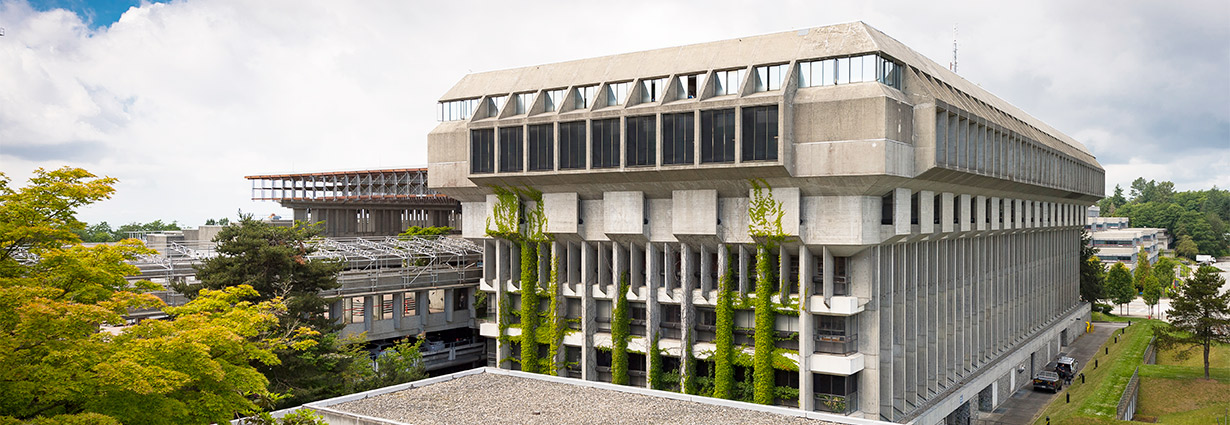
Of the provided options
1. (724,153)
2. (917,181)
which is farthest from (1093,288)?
(724,153)

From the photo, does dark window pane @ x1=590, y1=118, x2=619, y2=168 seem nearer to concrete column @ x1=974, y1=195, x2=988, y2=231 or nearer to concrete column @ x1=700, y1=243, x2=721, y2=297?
concrete column @ x1=700, y1=243, x2=721, y2=297

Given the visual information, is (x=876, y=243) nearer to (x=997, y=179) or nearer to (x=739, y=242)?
(x=739, y=242)

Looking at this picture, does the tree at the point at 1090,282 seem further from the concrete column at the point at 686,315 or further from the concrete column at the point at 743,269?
the concrete column at the point at 686,315

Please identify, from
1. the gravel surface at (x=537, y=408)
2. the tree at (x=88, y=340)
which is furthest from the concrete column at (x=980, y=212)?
the tree at (x=88, y=340)

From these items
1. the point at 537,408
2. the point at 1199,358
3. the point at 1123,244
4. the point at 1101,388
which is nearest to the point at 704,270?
the point at 537,408

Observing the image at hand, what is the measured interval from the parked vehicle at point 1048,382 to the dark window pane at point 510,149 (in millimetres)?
48086

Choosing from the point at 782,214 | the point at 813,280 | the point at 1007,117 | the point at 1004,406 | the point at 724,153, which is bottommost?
the point at 1004,406

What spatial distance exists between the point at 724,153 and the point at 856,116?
7.21 m

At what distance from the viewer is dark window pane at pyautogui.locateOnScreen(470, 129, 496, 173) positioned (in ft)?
182

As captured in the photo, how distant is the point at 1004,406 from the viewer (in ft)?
215

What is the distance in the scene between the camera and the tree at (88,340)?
71.3 ft

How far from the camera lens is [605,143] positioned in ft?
165

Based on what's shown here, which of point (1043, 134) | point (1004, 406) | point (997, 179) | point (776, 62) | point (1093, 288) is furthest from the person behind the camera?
point (1093, 288)

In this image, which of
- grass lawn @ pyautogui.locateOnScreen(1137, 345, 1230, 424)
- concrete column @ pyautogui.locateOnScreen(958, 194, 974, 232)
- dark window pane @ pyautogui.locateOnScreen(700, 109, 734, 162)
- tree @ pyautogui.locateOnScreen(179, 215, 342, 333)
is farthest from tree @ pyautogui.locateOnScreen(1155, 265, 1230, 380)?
tree @ pyautogui.locateOnScreen(179, 215, 342, 333)
